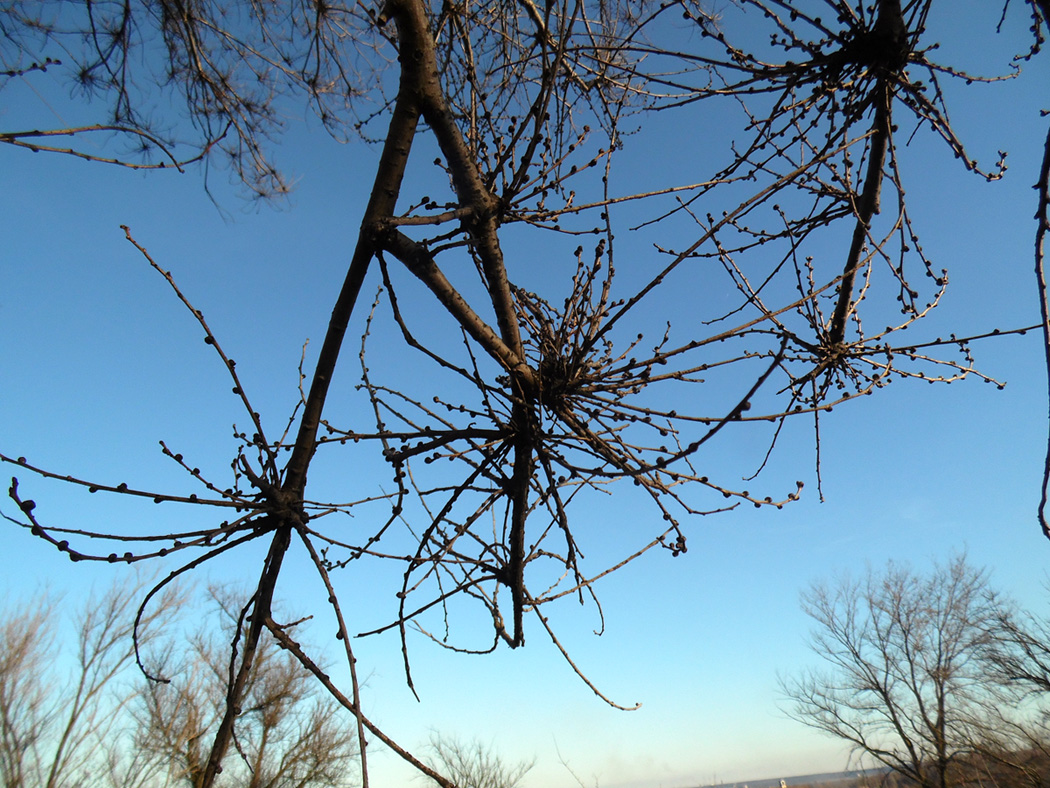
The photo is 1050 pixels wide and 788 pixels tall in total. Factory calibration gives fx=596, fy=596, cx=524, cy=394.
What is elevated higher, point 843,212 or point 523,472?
point 843,212

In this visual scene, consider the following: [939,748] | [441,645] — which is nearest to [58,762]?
[441,645]

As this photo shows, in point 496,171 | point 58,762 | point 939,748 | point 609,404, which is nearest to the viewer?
point 496,171

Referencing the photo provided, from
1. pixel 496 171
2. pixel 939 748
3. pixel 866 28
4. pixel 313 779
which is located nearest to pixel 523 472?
pixel 496 171

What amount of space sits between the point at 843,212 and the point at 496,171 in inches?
55.6

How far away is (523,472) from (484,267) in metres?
0.57

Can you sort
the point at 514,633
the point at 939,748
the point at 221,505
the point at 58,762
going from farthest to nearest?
1. the point at 939,748
2. the point at 58,762
3. the point at 514,633
4. the point at 221,505

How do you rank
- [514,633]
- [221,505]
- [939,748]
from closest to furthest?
[221,505] < [514,633] < [939,748]

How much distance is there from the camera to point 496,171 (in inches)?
59.0

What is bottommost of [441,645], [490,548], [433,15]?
[441,645]

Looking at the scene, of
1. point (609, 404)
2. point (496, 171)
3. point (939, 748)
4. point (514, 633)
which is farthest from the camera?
point (939, 748)

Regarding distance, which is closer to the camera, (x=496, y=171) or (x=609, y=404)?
(x=496, y=171)

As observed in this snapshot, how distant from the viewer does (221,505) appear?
4.31ft

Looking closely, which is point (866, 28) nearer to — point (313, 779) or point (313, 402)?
point (313, 402)

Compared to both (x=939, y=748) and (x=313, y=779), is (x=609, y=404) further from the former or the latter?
(x=939, y=748)
